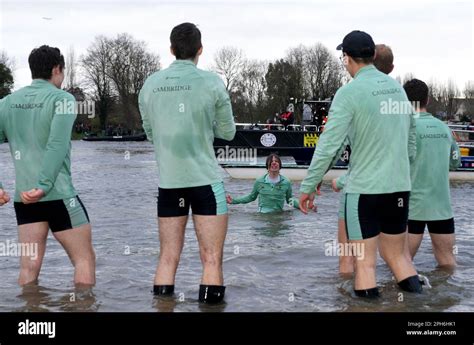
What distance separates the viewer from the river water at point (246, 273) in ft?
20.3

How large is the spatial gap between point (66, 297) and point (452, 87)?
114435mm

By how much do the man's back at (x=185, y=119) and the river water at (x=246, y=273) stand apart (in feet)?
3.63

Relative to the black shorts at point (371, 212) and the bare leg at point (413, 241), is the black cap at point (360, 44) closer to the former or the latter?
the black shorts at point (371, 212)

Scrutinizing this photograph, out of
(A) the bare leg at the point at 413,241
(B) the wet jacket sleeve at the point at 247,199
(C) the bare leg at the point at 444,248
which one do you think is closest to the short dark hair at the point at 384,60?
(A) the bare leg at the point at 413,241

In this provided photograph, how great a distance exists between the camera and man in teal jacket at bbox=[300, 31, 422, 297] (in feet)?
18.5

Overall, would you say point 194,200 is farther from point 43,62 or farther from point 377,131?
point 43,62

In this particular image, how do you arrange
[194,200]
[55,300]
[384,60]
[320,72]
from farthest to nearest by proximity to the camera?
[320,72]
[384,60]
[55,300]
[194,200]

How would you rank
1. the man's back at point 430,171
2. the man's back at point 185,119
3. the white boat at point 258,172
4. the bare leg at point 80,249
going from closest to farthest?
the man's back at point 185,119 < the bare leg at point 80,249 < the man's back at point 430,171 < the white boat at point 258,172

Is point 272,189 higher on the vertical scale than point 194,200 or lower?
lower

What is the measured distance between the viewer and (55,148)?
557cm

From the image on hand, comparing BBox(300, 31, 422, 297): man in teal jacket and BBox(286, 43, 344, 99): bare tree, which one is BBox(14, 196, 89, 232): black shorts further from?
BBox(286, 43, 344, 99): bare tree

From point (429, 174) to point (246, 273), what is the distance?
2.10 meters

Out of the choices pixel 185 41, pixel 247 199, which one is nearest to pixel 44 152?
pixel 185 41
